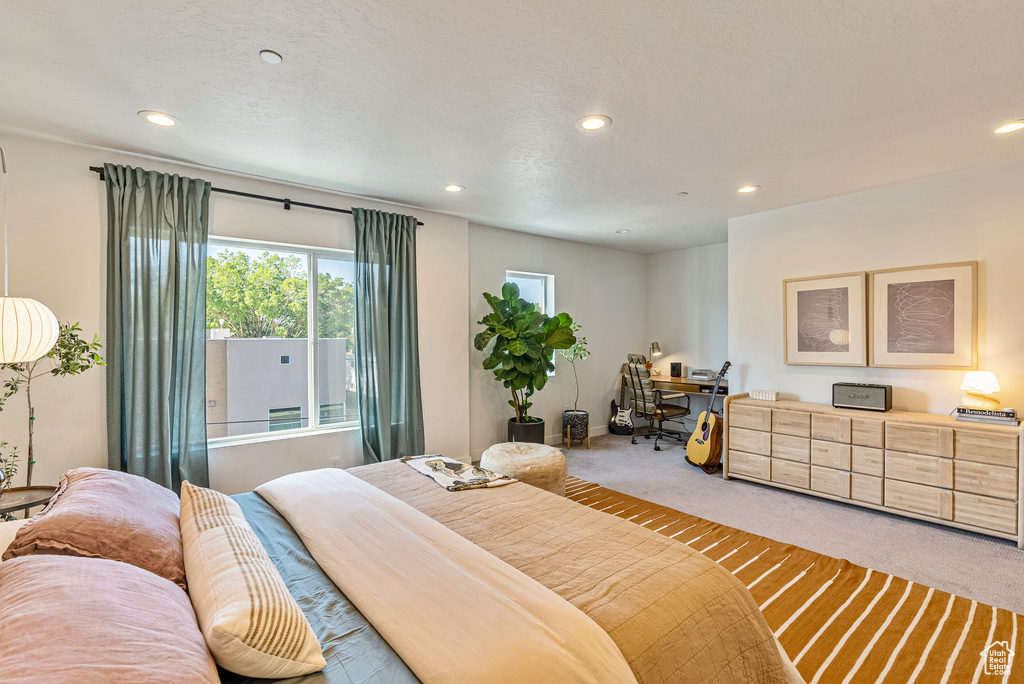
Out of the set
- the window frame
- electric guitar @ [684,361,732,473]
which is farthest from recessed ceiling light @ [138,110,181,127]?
electric guitar @ [684,361,732,473]

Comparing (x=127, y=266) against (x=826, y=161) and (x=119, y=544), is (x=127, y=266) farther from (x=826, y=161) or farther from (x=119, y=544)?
(x=826, y=161)

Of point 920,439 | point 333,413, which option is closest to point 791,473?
point 920,439

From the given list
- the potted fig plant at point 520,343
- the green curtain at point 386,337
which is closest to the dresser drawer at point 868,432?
the potted fig plant at point 520,343

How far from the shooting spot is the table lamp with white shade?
1.83 metres

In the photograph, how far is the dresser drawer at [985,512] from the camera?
118 inches

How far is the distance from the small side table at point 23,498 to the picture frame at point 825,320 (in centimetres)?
534

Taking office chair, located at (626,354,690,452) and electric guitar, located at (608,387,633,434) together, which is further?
electric guitar, located at (608,387,633,434)

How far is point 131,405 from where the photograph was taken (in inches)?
116

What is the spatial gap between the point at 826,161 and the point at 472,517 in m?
3.35

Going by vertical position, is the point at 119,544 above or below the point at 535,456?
above

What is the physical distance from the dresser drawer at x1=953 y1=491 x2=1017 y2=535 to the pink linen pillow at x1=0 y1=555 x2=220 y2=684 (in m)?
4.35

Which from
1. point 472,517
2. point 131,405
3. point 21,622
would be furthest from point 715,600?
point 131,405

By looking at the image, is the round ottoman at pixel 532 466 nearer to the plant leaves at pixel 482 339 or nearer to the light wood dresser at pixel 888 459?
the plant leaves at pixel 482 339

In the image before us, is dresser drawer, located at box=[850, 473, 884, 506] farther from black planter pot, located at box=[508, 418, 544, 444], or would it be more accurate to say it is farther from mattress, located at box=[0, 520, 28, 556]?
mattress, located at box=[0, 520, 28, 556]
